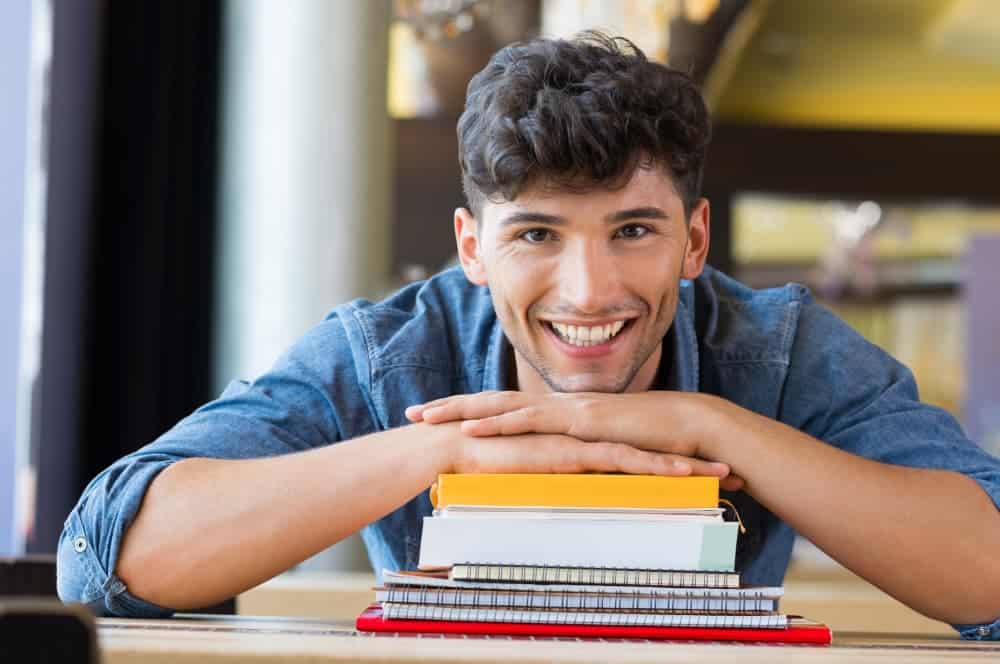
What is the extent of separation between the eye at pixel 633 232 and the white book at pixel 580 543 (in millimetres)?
428

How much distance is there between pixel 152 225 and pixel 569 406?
254 cm

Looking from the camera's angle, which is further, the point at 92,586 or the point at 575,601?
the point at 92,586

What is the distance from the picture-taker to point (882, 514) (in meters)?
1.30

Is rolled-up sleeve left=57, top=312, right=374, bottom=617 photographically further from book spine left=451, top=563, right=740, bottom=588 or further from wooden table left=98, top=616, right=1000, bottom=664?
book spine left=451, top=563, right=740, bottom=588

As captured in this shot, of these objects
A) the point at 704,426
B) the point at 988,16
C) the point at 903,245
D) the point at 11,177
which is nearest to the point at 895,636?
the point at 704,426

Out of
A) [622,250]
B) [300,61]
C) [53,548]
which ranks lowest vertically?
[53,548]

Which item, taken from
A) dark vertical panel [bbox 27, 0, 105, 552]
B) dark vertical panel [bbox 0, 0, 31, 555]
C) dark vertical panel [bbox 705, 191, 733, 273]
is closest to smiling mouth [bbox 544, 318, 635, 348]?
dark vertical panel [bbox 0, 0, 31, 555]

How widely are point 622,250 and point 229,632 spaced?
0.61m

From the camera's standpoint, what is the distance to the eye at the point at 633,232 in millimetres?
1445

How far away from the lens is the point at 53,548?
317 centimetres

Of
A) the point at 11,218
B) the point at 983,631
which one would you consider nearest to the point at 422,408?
the point at 983,631

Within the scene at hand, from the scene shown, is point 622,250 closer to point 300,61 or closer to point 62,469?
point 300,61

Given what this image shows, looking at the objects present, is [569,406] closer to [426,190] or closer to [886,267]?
[426,190]

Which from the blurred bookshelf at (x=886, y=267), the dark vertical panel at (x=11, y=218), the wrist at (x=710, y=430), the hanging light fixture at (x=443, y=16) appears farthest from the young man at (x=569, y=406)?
the blurred bookshelf at (x=886, y=267)
